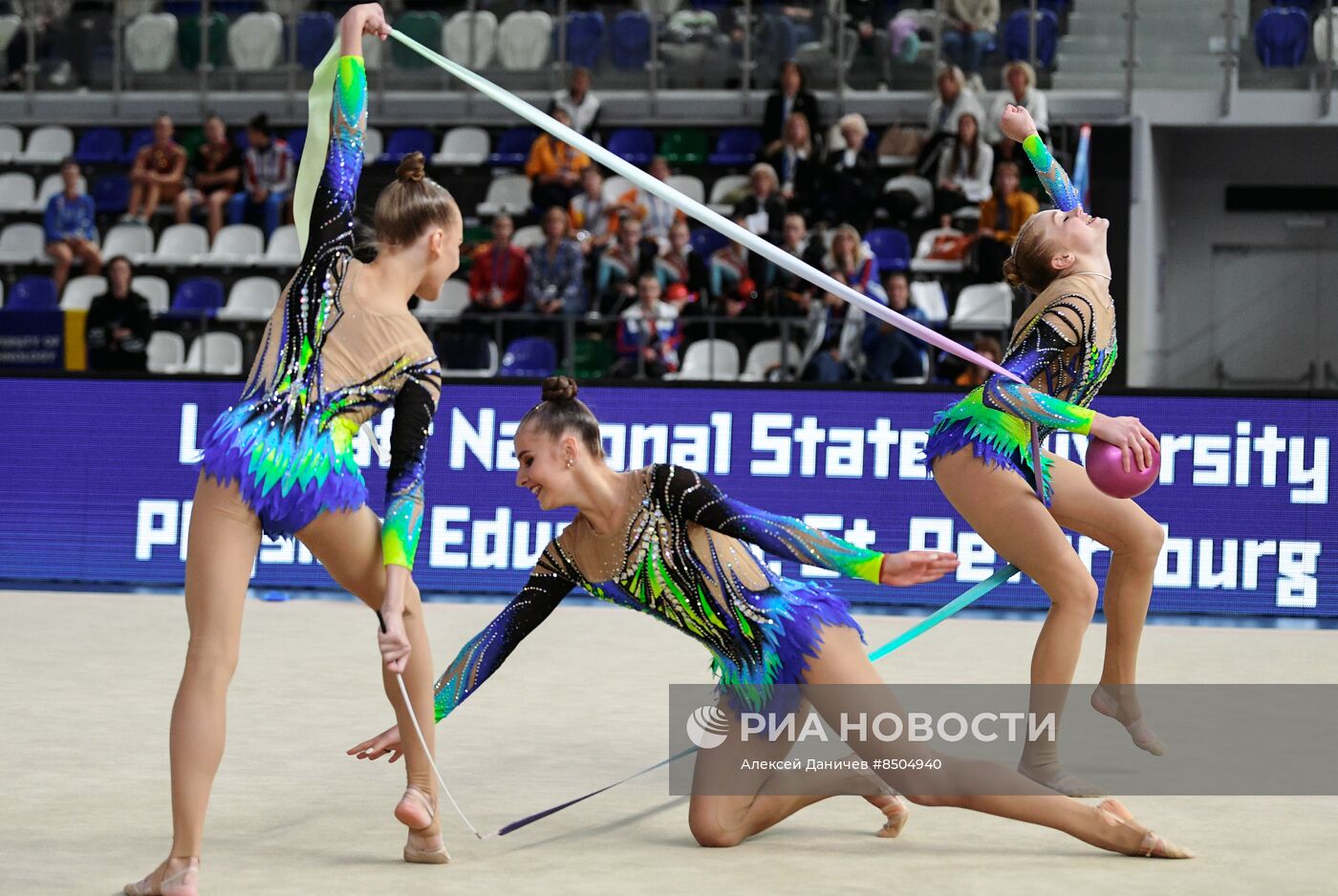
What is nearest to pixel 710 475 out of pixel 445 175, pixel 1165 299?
pixel 445 175

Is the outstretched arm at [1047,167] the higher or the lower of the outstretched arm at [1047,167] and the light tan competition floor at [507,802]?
the higher

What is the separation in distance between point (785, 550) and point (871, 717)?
0.43 metres

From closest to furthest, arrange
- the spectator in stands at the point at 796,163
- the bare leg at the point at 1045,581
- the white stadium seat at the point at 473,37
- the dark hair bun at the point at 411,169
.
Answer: the dark hair bun at the point at 411,169 < the bare leg at the point at 1045,581 < the spectator in stands at the point at 796,163 < the white stadium seat at the point at 473,37

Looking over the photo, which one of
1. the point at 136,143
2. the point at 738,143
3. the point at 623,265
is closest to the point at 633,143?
the point at 738,143

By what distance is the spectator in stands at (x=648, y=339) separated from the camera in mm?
11078

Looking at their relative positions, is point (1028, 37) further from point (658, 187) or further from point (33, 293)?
point (658, 187)

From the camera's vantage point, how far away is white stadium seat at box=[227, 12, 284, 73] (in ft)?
50.3

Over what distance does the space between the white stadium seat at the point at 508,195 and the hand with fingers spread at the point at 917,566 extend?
413 inches

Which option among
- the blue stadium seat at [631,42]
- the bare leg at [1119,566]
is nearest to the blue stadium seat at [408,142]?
the blue stadium seat at [631,42]

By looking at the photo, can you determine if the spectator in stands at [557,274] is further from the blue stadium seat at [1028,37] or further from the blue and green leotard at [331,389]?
the blue and green leotard at [331,389]

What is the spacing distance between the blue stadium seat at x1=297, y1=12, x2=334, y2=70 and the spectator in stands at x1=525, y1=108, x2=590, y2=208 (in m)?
2.69

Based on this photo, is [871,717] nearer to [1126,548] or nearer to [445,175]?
[1126,548]

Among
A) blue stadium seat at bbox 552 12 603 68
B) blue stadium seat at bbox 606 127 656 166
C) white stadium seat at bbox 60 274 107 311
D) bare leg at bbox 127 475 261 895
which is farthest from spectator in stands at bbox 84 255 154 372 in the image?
bare leg at bbox 127 475 261 895

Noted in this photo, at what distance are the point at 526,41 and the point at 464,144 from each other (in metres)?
1.08
